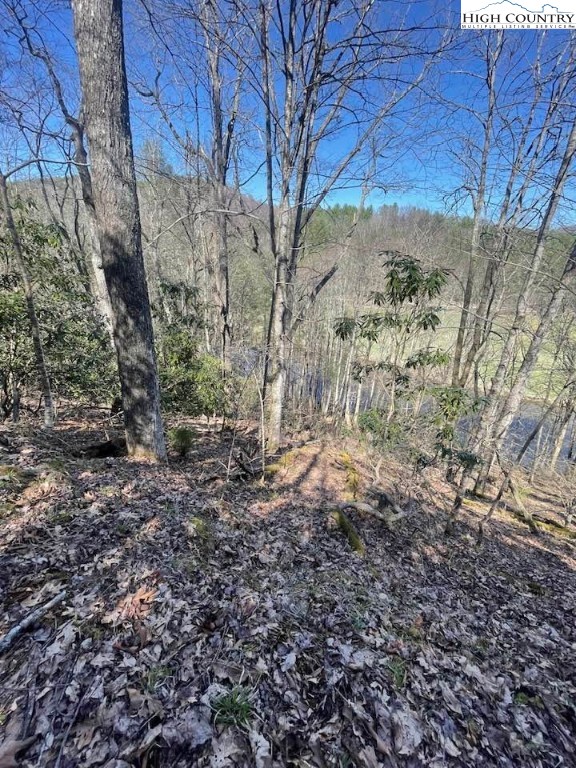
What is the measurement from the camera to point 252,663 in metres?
1.97

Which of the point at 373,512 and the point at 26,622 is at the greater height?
the point at 26,622

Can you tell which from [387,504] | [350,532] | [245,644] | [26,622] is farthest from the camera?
[387,504]

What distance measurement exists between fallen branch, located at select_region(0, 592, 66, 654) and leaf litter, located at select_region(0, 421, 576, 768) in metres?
0.05

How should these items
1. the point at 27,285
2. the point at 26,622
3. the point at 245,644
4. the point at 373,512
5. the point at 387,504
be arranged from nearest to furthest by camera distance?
the point at 26,622
the point at 245,644
the point at 27,285
the point at 373,512
the point at 387,504

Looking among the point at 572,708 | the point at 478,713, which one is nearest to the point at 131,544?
the point at 478,713

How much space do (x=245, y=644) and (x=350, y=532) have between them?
233 cm

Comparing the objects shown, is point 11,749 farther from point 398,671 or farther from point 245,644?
point 398,671

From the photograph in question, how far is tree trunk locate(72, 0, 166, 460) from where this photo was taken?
349cm

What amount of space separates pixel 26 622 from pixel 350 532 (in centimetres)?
327

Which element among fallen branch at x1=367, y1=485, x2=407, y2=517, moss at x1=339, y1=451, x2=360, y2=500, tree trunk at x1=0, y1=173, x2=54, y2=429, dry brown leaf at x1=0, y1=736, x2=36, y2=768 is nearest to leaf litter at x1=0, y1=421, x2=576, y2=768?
dry brown leaf at x1=0, y1=736, x2=36, y2=768

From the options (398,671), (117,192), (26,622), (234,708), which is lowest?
(398,671)

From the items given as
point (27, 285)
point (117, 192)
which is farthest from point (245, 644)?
point (27, 285)

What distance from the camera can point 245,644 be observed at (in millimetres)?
2082

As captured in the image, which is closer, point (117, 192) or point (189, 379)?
point (117, 192)
